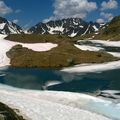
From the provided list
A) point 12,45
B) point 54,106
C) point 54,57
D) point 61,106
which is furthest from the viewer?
point 12,45

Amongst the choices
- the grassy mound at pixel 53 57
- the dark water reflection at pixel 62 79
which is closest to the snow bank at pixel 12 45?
the grassy mound at pixel 53 57

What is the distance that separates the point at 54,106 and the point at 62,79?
2523 centimetres

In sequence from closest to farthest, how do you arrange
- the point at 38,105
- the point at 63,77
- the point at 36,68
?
the point at 38,105, the point at 63,77, the point at 36,68

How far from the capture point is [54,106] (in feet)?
131

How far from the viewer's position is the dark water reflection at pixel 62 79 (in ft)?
185

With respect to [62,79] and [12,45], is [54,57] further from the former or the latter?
[62,79]

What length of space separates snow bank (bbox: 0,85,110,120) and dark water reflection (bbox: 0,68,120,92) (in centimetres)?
721

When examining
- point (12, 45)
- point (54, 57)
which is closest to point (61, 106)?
point (54, 57)

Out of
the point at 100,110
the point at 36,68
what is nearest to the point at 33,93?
the point at 100,110

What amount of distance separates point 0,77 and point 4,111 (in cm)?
3830

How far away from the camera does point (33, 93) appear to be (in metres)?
49.8

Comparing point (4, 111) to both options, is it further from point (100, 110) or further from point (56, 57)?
point (56, 57)

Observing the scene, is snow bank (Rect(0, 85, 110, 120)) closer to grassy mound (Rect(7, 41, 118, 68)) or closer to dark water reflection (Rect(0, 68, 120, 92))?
dark water reflection (Rect(0, 68, 120, 92))

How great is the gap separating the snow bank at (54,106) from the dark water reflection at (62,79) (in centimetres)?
721
